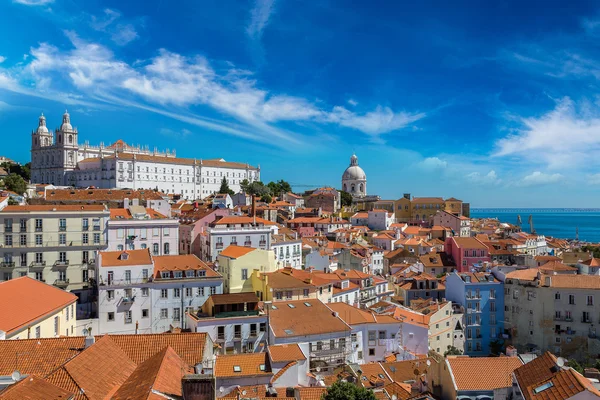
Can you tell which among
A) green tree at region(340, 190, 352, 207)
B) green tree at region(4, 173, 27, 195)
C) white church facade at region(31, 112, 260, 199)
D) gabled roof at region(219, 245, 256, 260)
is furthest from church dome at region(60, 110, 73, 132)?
gabled roof at region(219, 245, 256, 260)

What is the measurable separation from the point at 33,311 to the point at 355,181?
421 feet

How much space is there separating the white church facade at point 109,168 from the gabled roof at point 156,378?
115526 millimetres

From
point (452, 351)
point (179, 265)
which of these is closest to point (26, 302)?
point (179, 265)

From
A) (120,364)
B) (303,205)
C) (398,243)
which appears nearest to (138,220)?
(120,364)

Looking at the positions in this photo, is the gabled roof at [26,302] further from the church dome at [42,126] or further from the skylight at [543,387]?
the church dome at [42,126]

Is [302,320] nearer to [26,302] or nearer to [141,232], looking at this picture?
[26,302]

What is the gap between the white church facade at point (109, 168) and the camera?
12669cm

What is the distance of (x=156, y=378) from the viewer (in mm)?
13156

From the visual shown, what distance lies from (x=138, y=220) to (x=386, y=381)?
2756 centimetres

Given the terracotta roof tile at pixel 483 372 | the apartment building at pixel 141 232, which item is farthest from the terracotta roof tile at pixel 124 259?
the terracotta roof tile at pixel 483 372

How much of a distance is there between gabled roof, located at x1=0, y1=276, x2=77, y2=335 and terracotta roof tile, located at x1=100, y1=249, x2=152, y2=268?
17.2ft

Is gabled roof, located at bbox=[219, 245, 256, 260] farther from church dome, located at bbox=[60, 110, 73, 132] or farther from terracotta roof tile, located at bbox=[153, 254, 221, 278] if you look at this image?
church dome, located at bbox=[60, 110, 73, 132]

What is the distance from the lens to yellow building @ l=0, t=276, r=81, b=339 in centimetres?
2134

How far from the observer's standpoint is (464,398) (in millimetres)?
18781
